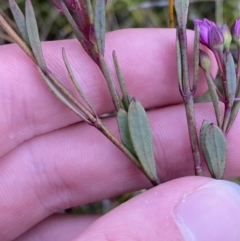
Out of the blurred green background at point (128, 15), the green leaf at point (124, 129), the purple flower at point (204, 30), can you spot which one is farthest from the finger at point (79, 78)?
the blurred green background at point (128, 15)

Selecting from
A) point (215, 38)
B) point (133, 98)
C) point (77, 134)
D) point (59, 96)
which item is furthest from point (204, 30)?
point (77, 134)

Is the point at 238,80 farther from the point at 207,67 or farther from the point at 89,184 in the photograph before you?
the point at 89,184

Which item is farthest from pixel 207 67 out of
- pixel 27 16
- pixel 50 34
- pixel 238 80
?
pixel 50 34

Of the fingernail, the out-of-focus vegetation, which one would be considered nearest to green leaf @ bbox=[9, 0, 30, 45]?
the fingernail

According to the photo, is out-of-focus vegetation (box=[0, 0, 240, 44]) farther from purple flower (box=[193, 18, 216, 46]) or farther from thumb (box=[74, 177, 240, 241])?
thumb (box=[74, 177, 240, 241])

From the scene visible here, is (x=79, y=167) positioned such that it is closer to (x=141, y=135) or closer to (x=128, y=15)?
(x=141, y=135)

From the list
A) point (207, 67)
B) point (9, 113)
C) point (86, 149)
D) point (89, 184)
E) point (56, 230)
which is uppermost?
point (207, 67)
